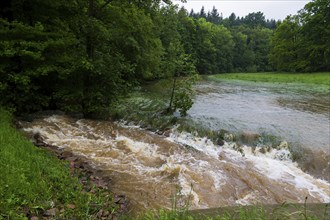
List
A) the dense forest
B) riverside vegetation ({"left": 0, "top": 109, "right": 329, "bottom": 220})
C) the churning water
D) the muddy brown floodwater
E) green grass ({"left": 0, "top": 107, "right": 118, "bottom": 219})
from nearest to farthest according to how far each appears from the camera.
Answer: riverside vegetation ({"left": 0, "top": 109, "right": 329, "bottom": 220}) → green grass ({"left": 0, "top": 107, "right": 118, "bottom": 219}) → the churning water → the muddy brown floodwater → the dense forest

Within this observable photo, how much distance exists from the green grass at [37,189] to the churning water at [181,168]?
99cm

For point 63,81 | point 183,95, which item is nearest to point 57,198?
point 63,81

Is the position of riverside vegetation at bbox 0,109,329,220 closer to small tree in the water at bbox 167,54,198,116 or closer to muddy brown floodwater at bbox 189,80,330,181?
muddy brown floodwater at bbox 189,80,330,181

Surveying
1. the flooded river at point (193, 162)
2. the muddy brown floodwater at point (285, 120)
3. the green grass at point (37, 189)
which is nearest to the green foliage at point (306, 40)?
the muddy brown floodwater at point (285, 120)

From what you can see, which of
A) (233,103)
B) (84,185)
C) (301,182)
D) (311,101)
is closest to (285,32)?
(311,101)

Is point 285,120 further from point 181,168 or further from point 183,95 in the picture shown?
point 181,168

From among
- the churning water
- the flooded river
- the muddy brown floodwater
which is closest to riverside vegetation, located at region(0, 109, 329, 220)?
the flooded river

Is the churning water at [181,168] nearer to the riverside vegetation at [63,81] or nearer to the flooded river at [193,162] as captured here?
the flooded river at [193,162]

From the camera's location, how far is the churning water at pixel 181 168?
6102 mm

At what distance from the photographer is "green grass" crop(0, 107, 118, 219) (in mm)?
3934

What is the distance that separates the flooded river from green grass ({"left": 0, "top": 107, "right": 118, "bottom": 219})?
1.01m

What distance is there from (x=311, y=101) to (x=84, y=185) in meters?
18.3

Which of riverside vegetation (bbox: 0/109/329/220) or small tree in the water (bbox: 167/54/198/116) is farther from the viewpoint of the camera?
small tree in the water (bbox: 167/54/198/116)

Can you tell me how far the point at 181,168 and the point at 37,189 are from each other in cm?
394
